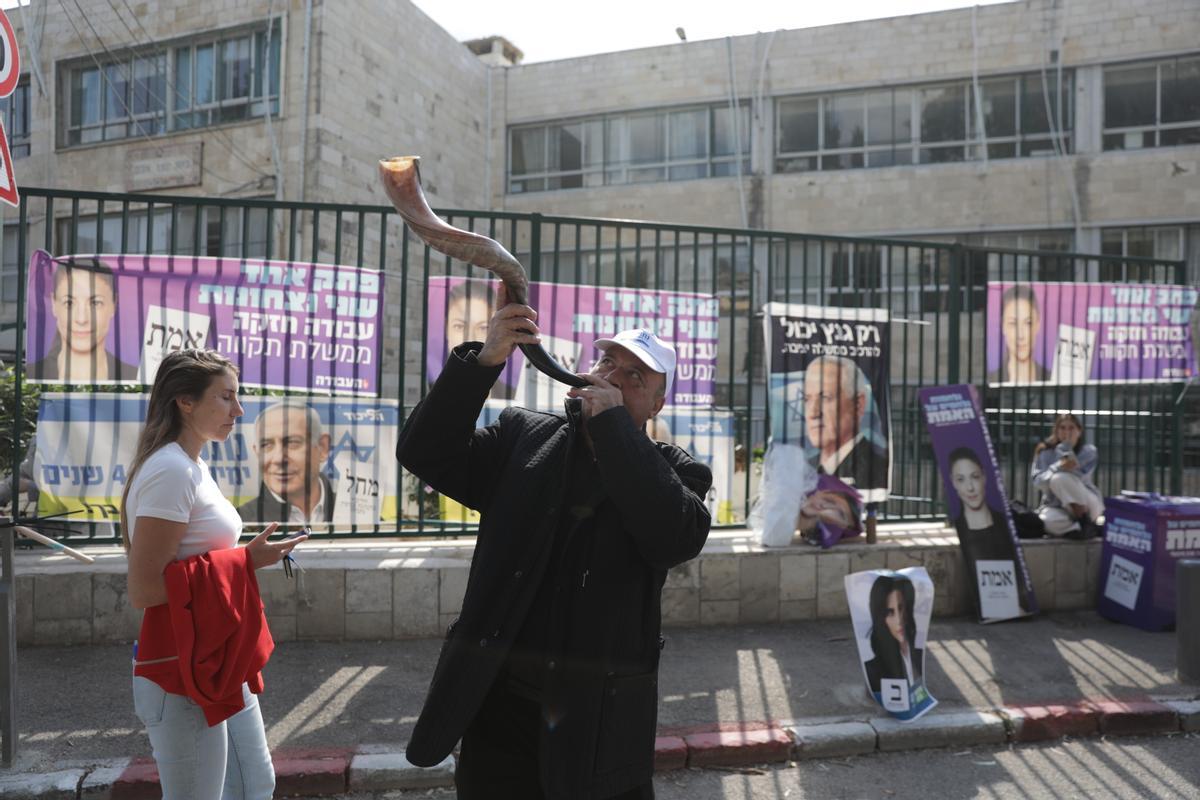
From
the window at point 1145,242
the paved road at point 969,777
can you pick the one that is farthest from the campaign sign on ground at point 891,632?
the window at point 1145,242

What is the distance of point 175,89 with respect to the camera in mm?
18828

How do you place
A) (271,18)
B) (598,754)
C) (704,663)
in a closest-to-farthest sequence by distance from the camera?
(598,754) → (704,663) → (271,18)

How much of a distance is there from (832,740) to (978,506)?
3.09m

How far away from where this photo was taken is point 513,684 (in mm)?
2264

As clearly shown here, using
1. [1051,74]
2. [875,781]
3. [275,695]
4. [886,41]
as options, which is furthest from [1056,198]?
[275,695]

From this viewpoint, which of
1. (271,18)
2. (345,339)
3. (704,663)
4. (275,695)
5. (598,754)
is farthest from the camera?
(271,18)

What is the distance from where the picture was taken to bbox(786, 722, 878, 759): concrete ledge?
181 inches

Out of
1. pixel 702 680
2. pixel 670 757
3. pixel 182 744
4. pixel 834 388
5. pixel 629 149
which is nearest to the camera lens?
pixel 182 744

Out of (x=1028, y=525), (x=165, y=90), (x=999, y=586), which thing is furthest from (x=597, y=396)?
(x=165, y=90)

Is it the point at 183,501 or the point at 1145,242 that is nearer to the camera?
the point at 183,501

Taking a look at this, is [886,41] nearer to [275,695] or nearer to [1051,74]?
[1051,74]

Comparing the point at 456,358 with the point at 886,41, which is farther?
the point at 886,41

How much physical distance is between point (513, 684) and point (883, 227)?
20078 mm

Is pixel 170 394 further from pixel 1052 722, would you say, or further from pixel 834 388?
pixel 834 388
